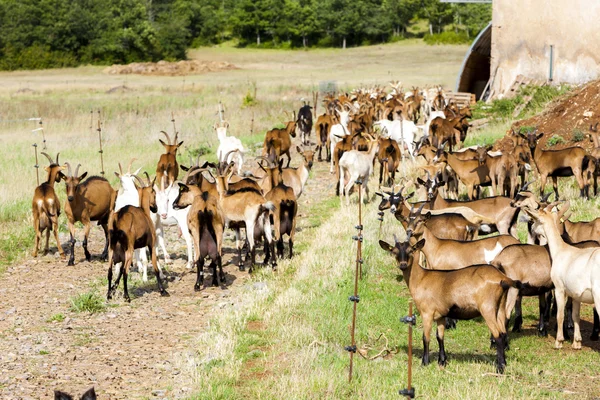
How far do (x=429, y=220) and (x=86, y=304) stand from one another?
515cm

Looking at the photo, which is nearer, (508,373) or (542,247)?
(508,373)

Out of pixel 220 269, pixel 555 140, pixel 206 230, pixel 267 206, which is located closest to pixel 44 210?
pixel 206 230

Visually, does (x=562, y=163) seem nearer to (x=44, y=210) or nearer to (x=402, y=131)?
(x=402, y=131)

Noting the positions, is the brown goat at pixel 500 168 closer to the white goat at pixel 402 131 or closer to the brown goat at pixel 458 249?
the brown goat at pixel 458 249

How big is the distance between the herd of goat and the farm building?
5.66 metres

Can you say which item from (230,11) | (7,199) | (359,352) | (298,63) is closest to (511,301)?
(359,352)

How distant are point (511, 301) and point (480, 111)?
2032cm

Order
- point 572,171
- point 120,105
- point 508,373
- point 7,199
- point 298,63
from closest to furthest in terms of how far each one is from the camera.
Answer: point 508,373
point 572,171
point 7,199
point 120,105
point 298,63

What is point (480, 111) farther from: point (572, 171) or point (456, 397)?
point (456, 397)

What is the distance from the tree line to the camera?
75250mm

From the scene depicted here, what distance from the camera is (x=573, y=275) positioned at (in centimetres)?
984

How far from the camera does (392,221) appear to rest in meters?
16.7

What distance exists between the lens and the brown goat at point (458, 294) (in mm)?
9211

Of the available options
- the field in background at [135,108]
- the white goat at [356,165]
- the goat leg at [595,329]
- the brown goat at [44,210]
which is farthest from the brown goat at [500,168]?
the field in background at [135,108]
